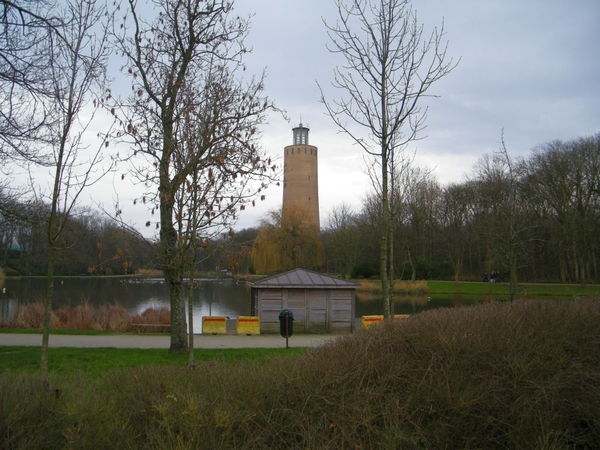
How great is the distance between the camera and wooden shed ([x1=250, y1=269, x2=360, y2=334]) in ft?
60.0

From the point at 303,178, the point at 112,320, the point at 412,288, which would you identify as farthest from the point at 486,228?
the point at 303,178

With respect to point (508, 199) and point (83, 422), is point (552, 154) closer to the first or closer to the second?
point (508, 199)

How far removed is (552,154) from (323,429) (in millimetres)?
44499

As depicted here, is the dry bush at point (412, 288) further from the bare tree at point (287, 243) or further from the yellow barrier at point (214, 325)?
the yellow barrier at point (214, 325)

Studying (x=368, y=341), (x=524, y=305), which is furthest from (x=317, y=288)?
(x=368, y=341)

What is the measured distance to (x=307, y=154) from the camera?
67125 mm

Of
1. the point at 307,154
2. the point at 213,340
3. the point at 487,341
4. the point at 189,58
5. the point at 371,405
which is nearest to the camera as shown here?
the point at 371,405

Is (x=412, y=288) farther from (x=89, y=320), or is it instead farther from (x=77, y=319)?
(x=77, y=319)

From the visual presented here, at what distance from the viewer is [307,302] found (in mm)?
18625

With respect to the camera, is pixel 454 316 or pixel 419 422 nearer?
pixel 419 422

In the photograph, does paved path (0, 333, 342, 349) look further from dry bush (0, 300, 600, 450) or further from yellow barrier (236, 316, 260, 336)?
dry bush (0, 300, 600, 450)

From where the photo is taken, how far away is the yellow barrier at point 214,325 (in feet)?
57.2

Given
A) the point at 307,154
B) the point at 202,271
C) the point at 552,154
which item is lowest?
the point at 202,271

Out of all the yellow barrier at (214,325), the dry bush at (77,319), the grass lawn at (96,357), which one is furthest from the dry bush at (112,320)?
the grass lawn at (96,357)
